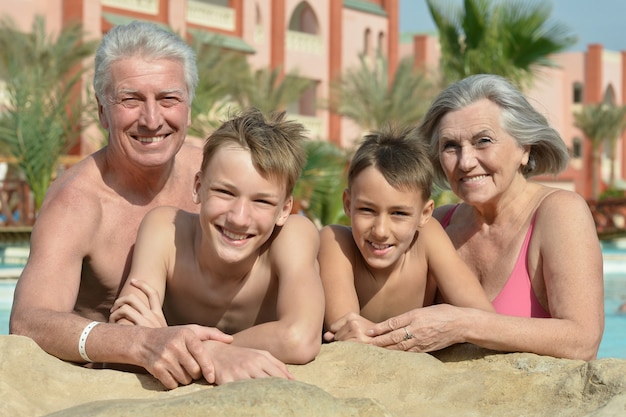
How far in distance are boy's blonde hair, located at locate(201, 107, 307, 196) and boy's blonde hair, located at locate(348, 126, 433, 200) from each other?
312mm

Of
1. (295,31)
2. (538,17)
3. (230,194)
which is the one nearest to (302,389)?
(230,194)

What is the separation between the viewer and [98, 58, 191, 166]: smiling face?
354 centimetres

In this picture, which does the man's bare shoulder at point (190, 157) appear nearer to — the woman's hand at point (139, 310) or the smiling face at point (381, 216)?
the smiling face at point (381, 216)

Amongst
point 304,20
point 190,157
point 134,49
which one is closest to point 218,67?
point 304,20

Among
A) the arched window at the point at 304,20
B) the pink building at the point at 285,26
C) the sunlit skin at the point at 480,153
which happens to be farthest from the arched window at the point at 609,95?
the sunlit skin at the point at 480,153

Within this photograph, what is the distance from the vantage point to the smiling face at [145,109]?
11.6 feet

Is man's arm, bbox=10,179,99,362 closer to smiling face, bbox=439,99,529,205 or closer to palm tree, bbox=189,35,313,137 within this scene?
smiling face, bbox=439,99,529,205

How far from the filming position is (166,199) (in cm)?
379

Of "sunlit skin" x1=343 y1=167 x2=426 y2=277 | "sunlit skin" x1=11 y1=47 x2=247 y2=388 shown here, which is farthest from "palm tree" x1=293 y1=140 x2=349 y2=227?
"sunlit skin" x1=343 y1=167 x2=426 y2=277

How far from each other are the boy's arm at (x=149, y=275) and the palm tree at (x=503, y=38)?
13.7m

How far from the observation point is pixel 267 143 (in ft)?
9.86

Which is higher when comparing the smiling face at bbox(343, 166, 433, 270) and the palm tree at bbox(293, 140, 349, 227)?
the smiling face at bbox(343, 166, 433, 270)

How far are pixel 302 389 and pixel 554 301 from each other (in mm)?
1427

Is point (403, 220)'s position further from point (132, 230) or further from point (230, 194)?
point (132, 230)
